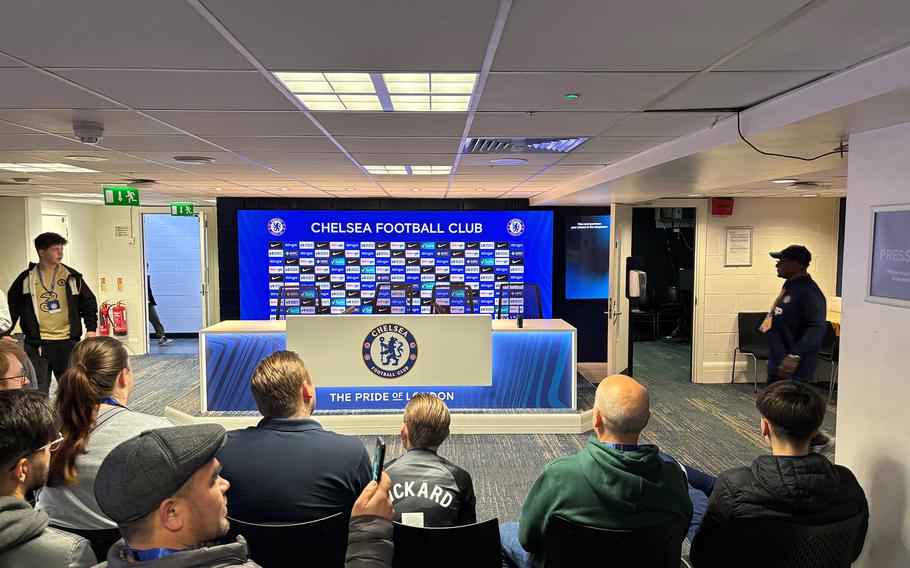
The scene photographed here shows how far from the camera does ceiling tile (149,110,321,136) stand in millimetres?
2785

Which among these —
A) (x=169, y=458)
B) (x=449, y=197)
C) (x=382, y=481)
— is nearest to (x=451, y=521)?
(x=382, y=481)

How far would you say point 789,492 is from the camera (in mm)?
1821

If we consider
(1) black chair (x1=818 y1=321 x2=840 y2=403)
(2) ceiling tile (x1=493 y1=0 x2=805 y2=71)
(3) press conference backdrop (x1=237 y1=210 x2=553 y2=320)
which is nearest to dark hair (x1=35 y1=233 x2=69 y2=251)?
(3) press conference backdrop (x1=237 y1=210 x2=553 y2=320)

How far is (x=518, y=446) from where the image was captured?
498 cm

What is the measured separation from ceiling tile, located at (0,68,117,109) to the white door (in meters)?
4.71

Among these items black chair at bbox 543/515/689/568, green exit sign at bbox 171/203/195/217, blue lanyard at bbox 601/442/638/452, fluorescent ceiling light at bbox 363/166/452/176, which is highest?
fluorescent ceiling light at bbox 363/166/452/176

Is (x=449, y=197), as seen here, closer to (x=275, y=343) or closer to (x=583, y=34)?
(x=275, y=343)

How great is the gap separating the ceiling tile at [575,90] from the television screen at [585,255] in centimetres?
567

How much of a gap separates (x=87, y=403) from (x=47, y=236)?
10.8 ft

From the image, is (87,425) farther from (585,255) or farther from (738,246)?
(738,246)

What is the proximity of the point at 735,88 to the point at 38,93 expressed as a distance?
9.22ft

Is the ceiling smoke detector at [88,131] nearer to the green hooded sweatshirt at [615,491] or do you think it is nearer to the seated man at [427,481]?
the seated man at [427,481]

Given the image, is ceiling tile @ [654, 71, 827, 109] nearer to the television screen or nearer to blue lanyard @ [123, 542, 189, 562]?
blue lanyard @ [123, 542, 189, 562]

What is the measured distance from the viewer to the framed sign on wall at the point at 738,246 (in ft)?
24.4
